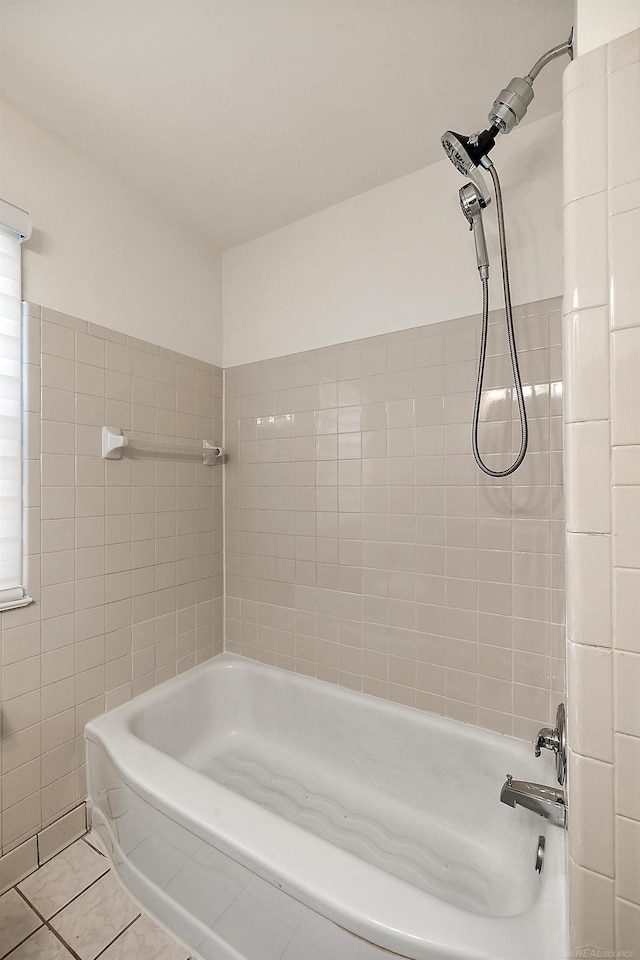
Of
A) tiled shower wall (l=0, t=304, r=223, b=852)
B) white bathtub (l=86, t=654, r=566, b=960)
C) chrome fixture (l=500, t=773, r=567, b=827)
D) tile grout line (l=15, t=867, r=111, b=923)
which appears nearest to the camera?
white bathtub (l=86, t=654, r=566, b=960)

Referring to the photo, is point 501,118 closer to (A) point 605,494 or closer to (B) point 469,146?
(B) point 469,146

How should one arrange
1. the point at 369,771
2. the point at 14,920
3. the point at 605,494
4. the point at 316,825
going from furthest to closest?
the point at 369,771 → the point at 316,825 → the point at 14,920 → the point at 605,494

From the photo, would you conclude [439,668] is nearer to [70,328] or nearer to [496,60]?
[70,328]

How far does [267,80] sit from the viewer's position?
1.30 m

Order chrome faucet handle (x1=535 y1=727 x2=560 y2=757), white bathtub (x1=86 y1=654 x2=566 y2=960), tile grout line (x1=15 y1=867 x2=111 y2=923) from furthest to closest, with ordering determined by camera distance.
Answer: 1. tile grout line (x1=15 y1=867 x2=111 y2=923)
2. chrome faucet handle (x1=535 y1=727 x2=560 y2=757)
3. white bathtub (x1=86 y1=654 x2=566 y2=960)

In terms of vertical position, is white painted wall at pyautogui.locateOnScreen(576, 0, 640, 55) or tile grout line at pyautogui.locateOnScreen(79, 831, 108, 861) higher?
white painted wall at pyautogui.locateOnScreen(576, 0, 640, 55)

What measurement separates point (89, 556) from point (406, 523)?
117cm

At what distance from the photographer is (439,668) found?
1.62 meters

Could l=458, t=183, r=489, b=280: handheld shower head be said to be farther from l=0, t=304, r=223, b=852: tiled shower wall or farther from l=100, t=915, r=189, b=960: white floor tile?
l=100, t=915, r=189, b=960: white floor tile

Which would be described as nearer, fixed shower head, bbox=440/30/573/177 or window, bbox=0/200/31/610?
fixed shower head, bbox=440/30/573/177

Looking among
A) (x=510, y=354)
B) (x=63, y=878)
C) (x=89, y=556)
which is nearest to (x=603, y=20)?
(x=510, y=354)

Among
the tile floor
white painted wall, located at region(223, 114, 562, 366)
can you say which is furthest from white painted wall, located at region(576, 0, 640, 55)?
the tile floor

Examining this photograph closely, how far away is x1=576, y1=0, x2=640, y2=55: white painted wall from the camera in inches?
24.6

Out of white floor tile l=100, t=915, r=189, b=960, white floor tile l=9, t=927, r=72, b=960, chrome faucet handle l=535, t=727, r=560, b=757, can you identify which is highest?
chrome faucet handle l=535, t=727, r=560, b=757
